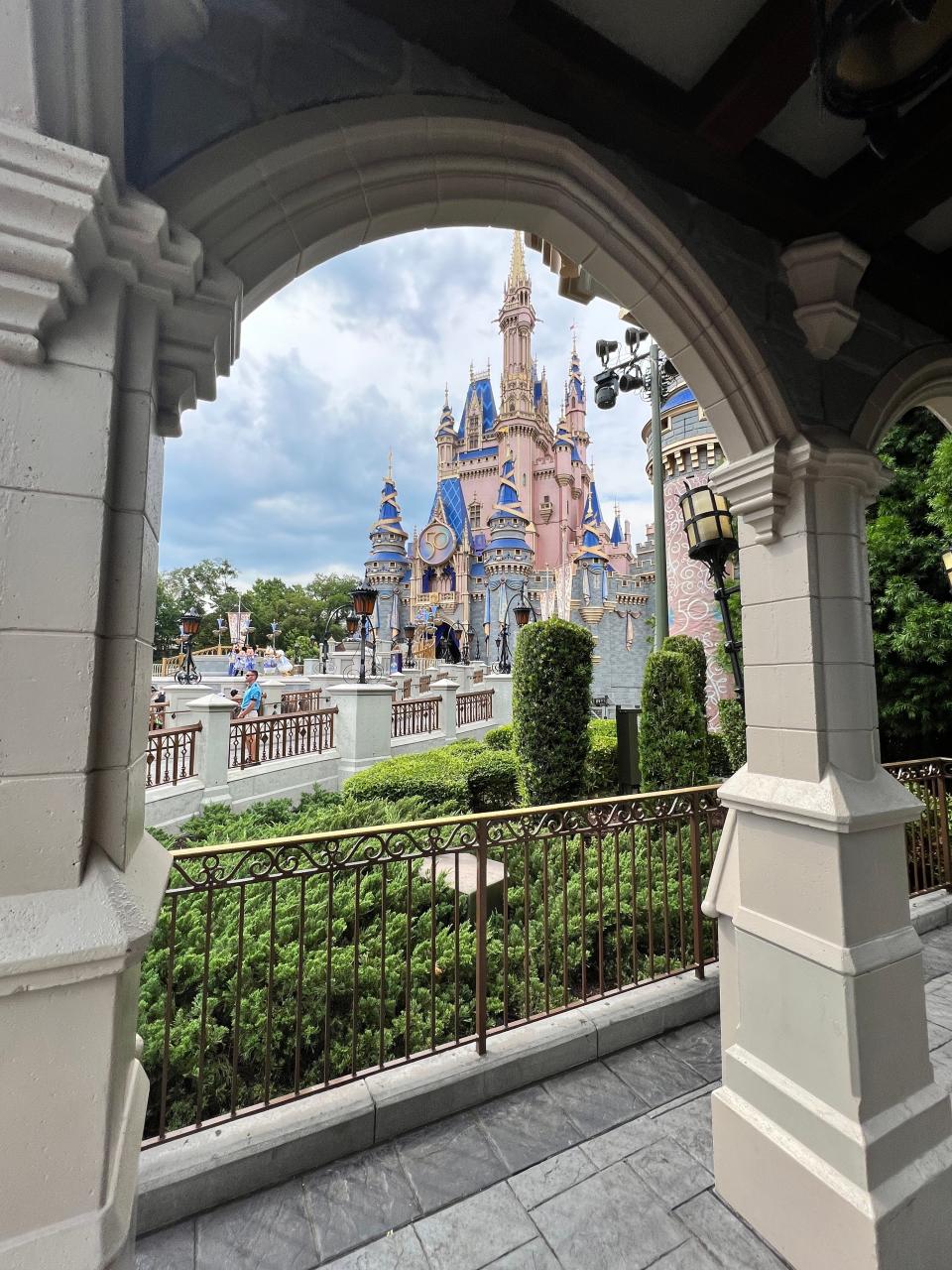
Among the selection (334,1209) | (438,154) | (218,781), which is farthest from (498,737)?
(438,154)

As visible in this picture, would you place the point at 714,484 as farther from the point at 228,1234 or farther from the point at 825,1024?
the point at 228,1234

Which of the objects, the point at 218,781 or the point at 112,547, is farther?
the point at 218,781

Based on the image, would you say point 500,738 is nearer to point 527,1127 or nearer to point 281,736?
point 281,736

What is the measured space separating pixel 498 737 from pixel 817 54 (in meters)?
10.1

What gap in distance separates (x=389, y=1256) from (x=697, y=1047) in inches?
69.0

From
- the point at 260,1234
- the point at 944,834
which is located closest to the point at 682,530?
the point at 944,834

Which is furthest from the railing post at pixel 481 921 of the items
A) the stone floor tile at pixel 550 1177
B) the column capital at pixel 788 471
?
the column capital at pixel 788 471

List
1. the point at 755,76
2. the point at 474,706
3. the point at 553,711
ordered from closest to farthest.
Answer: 1. the point at 755,76
2. the point at 553,711
3. the point at 474,706

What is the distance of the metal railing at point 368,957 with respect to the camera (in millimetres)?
2271

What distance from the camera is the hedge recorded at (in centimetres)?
742

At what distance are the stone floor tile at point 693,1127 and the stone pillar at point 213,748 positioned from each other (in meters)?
7.03

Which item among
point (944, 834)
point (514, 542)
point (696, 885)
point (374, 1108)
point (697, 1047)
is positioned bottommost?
point (697, 1047)

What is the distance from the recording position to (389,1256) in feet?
5.57

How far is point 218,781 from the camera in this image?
779 cm
